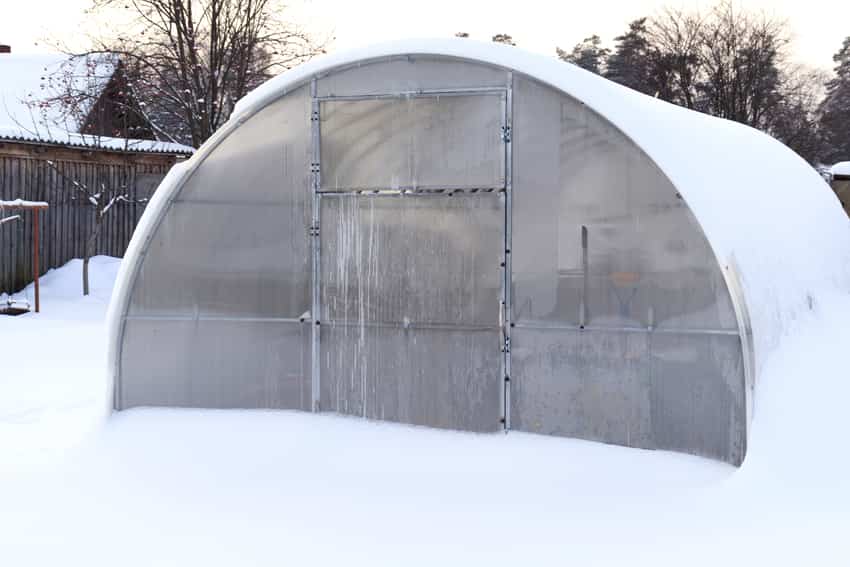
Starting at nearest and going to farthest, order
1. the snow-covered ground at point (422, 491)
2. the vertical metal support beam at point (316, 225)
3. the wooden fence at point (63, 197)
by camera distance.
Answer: the snow-covered ground at point (422, 491) < the vertical metal support beam at point (316, 225) < the wooden fence at point (63, 197)

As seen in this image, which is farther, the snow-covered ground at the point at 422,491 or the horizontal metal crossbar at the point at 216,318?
the horizontal metal crossbar at the point at 216,318

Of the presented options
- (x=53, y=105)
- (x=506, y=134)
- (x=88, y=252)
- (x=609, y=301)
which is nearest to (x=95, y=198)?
(x=88, y=252)

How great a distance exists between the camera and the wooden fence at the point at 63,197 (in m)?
17.3

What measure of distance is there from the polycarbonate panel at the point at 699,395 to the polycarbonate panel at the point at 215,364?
2744mm

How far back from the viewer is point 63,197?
60.4ft

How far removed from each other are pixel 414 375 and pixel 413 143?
1761 millimetres

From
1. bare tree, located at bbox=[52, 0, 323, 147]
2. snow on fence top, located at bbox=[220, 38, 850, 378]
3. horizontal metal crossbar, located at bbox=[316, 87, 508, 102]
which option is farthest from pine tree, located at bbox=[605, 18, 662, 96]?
horizontal metal crossbar, located at bbox=[316, 87, 508, 102]

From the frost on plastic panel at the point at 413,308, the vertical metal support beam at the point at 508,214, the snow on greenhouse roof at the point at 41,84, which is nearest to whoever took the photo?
the vertical metal support beam at the point at 508,214

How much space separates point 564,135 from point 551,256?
870 millimetres

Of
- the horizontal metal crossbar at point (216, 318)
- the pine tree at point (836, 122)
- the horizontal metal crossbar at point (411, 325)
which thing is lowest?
the horizontal metal crossbar at point (411, 325)

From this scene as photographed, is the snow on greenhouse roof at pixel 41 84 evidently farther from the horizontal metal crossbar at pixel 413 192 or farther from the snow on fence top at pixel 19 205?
the horizontal metal crossbar at pixel 413 192

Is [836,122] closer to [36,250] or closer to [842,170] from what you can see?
[842,170]

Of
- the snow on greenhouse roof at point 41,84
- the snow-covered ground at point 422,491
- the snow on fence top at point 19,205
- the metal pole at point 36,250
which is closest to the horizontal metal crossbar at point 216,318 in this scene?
the snow-covered ground at point 422,491

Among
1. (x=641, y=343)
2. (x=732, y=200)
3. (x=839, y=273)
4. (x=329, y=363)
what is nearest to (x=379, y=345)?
(x=329, y=363)
